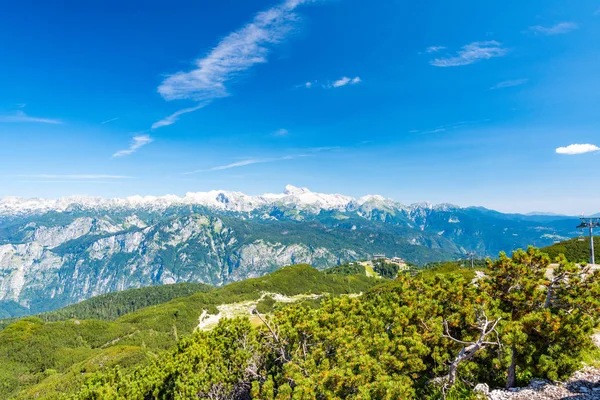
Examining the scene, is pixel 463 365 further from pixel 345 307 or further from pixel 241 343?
pixel 241 343

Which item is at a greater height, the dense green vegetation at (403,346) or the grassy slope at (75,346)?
the dense green vegetation at (403,346)

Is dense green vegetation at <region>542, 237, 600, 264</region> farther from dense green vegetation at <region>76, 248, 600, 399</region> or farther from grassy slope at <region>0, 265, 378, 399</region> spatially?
grassy slope at <region>0, 265, 378, 399</region>

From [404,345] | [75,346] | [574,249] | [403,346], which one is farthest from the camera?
[75,346]

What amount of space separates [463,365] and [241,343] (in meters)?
16.5

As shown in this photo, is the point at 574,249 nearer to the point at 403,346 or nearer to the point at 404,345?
the point at 404,345

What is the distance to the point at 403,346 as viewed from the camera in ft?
69.4

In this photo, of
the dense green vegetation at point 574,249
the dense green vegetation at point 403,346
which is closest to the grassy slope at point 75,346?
Answer: the dense green vegetation at point 403,346

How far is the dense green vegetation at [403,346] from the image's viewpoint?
19453mm

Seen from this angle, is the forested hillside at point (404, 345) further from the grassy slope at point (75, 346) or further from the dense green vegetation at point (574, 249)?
the dense green vegetation at point (574, 249)

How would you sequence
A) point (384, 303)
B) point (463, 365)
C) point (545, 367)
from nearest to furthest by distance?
1. point (545, 367)
2. point (463, 365)
3. point (384, 303)

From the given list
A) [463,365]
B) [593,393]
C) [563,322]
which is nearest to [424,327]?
[463,365]

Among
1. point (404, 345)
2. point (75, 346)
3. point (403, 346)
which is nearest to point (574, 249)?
point (404, 345)

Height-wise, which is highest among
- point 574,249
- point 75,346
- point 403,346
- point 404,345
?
point 403,346

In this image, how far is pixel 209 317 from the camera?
187m
